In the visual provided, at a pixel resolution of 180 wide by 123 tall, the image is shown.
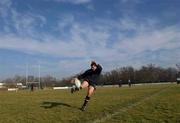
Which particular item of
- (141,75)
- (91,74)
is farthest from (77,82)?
(141,75)

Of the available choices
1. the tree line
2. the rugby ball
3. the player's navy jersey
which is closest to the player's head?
the player's navy jersey

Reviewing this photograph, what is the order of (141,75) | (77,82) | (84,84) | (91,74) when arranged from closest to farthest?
(84,84), (91,74), (77,82), (141,75)

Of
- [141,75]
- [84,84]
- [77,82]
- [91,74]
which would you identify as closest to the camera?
[84,84]

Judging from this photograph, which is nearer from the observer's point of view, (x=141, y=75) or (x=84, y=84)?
(x=84, y=84)

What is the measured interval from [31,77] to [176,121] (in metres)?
125

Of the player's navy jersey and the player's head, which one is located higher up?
the player's head

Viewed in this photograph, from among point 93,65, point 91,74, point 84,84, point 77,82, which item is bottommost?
point 84,84

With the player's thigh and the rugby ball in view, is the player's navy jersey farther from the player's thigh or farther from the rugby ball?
the rugby ball

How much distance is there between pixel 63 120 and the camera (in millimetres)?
12500

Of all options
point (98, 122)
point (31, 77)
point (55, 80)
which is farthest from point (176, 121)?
point (55, 80)

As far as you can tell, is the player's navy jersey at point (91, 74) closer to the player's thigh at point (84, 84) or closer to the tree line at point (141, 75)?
the player's thigh at point (84, 84)

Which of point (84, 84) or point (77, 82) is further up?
point (77, 82)

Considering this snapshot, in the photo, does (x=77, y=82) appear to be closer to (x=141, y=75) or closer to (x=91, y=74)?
(x=91, y=74)

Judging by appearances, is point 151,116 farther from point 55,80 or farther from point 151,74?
point 55,80
